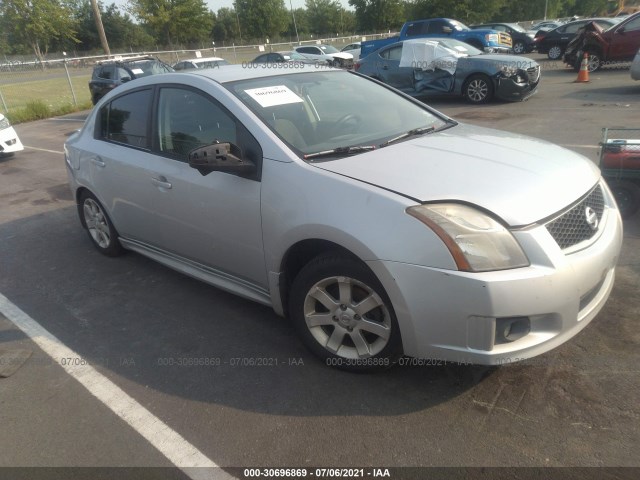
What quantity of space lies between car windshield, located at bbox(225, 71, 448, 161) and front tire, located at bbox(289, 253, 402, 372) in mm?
690

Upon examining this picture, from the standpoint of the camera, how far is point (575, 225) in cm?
252

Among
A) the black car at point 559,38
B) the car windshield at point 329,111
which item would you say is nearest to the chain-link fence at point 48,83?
the black car at point 559,38

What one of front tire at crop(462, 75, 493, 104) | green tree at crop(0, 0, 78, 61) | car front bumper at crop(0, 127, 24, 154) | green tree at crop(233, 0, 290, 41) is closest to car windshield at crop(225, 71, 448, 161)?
front tire at crop(462, 75, 493, 104)

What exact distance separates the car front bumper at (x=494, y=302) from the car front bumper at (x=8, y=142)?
1041cm

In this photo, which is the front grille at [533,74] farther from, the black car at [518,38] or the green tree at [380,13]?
the green tree at [380,13]

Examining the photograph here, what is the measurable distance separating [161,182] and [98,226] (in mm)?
1569

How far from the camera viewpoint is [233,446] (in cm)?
244

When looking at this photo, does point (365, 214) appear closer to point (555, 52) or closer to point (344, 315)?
point (344, 315)

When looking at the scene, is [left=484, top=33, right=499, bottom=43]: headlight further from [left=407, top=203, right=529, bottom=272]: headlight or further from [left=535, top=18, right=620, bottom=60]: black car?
[left=407, top=203, right=529, bottom=272]: headlight

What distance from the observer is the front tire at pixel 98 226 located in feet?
15.2

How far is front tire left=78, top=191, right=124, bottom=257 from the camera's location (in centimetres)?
462

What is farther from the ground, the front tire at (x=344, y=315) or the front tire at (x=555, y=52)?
the front tire at (x=344, y=315)

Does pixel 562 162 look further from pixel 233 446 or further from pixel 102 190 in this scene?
pixel 102 190

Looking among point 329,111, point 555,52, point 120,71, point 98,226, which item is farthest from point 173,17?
point 329,111
